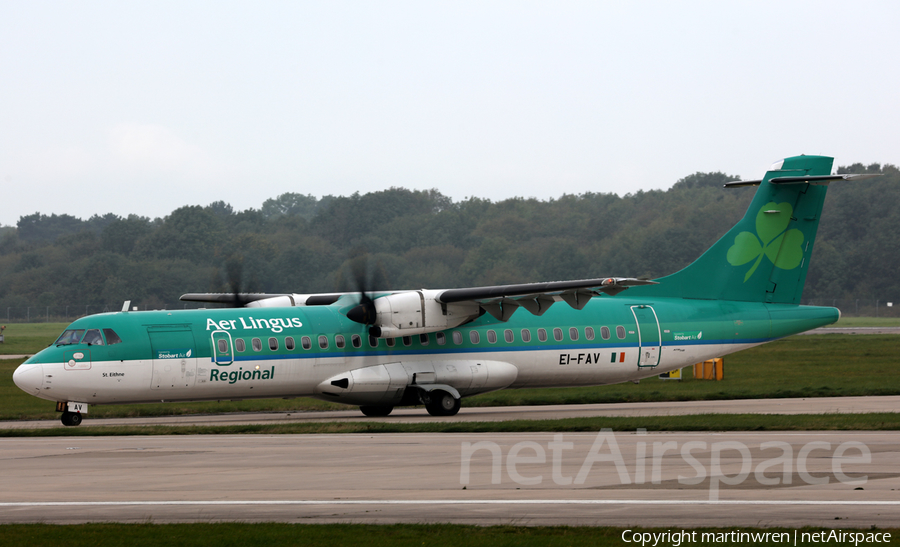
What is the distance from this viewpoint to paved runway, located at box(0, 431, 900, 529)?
10.5 m

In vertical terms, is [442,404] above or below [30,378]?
below

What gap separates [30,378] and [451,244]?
234 ft

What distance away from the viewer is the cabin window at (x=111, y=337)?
2280 cm

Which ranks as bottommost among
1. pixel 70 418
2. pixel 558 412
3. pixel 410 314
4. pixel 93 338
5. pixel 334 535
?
pixel 558 412

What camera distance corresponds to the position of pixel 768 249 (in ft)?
93.3

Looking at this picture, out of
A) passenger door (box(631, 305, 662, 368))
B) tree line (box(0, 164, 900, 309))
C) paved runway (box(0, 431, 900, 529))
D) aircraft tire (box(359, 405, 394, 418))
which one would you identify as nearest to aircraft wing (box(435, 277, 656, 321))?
passenger door (box(631, 305, 662, 368))

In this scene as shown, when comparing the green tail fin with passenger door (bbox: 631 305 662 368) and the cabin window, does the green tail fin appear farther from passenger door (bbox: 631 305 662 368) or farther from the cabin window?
the cabin window

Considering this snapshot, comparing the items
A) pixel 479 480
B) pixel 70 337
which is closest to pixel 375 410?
pixel 70 337

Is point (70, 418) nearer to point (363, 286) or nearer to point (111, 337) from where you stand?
point (111, 337)

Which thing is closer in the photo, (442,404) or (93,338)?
(93,338)

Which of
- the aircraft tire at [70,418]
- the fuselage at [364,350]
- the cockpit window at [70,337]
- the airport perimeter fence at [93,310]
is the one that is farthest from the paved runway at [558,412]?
the airport perimeter fence at [93,310]

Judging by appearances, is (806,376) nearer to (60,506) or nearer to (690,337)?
(690,337)

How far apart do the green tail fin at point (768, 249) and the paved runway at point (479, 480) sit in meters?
10.6

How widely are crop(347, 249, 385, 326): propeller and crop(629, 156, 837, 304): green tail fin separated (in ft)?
26.2
